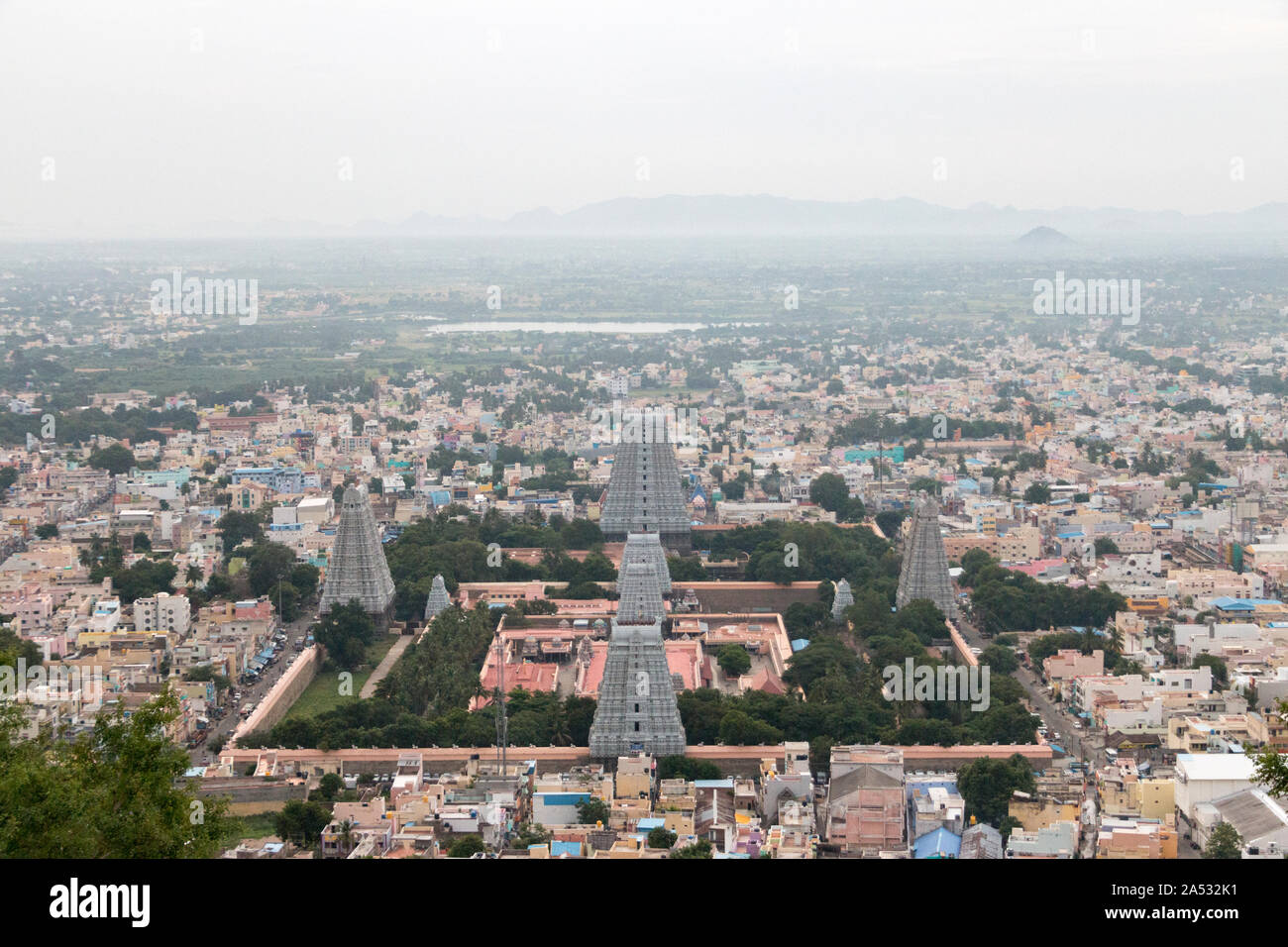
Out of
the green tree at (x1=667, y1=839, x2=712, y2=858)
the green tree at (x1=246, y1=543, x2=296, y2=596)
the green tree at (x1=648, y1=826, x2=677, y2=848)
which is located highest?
the green tree at (x1=246, y1=543, x2=296, y2=596)

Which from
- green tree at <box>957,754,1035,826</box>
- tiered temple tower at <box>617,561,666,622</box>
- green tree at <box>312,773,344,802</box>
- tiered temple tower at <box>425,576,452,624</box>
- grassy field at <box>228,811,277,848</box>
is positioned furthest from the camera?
tiered temple tower at <box>425,576,452,624</box>

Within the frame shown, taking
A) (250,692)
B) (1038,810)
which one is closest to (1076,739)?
(1038,810)

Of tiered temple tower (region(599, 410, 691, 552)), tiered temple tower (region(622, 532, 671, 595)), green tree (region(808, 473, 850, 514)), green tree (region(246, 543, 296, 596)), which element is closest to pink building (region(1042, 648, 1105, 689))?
tiered temple tower (region(622, 532, 671, 595))

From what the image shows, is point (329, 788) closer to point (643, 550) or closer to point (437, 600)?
point (643, 550)

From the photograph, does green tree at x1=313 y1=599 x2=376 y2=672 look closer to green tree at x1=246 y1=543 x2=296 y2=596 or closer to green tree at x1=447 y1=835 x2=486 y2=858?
green tree at x1=246 y1=543 x2=296 y2=596

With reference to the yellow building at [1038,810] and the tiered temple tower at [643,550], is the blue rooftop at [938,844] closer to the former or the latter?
the yellow building at [1038,810]
